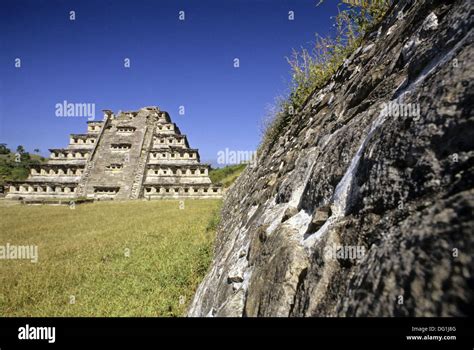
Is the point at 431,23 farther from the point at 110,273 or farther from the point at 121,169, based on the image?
the point at 121,169

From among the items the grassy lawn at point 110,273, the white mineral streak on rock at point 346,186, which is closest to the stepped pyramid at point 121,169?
the grassy lawn at point 110,273

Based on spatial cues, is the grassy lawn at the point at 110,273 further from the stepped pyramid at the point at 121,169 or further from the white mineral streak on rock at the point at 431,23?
the stepped pyramid at the point at 121,169

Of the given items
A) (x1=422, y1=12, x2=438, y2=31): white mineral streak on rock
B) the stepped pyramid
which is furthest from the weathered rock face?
the stepped pyramid

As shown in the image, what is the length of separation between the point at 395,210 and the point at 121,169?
43.6 meters

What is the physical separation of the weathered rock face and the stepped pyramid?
115 ft

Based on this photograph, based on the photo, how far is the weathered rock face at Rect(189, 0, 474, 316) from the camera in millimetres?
1242

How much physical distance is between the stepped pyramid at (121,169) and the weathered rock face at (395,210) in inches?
1383

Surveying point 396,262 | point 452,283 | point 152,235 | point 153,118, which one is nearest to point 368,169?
point 396,262

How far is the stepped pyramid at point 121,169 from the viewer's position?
3784cm

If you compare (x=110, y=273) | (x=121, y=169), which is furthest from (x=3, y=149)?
(x=110, y=273)

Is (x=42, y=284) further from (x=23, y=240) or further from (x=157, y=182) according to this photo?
(x=157, y=182)

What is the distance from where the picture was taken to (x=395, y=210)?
1591 millimetres
